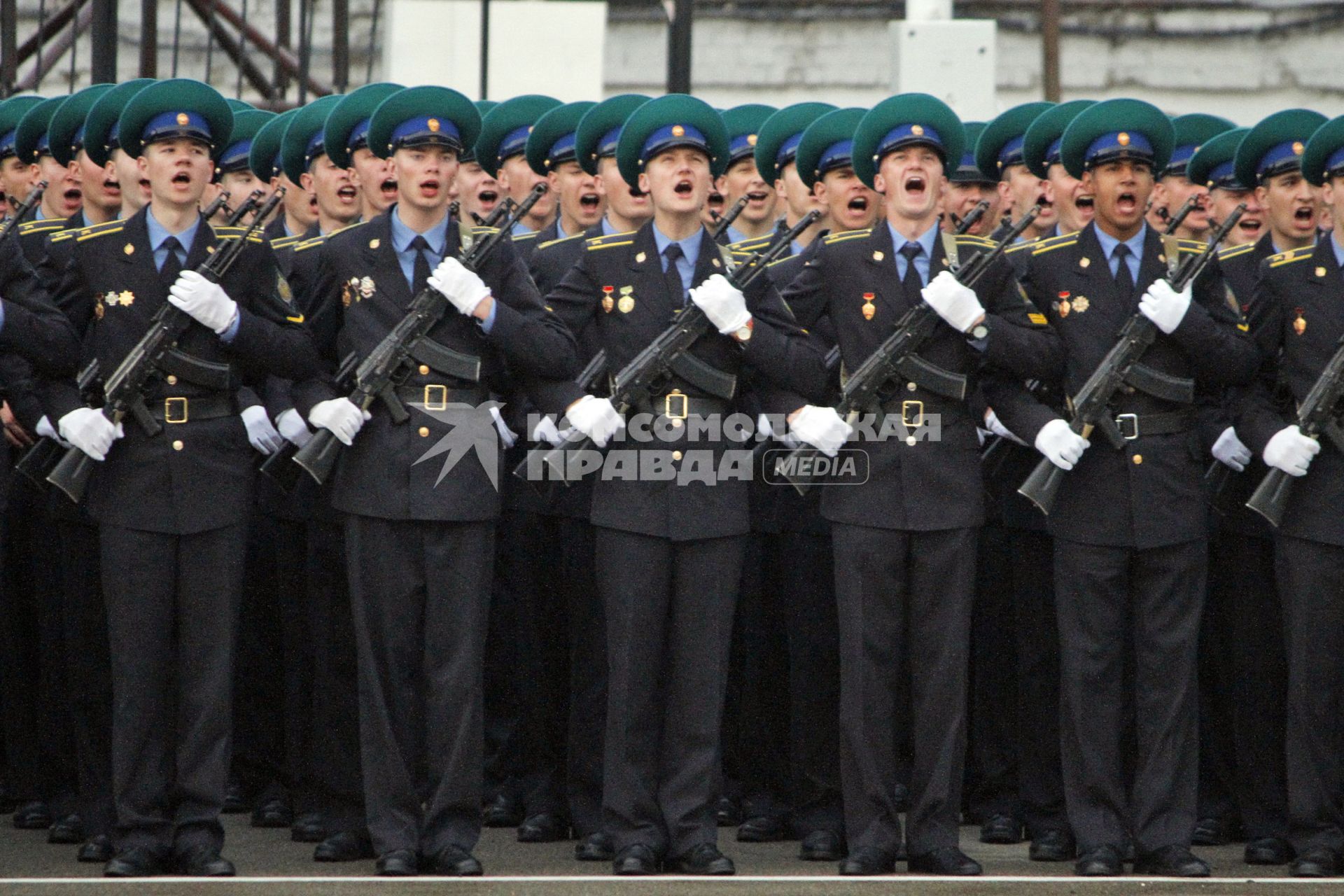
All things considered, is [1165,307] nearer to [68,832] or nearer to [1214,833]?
[1214,833]

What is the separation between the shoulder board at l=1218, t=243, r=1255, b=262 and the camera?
823 centimetres

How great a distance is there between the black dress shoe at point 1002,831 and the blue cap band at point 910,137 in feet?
7.76

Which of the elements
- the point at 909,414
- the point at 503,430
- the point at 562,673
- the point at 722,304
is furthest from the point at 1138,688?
the point at 503,430

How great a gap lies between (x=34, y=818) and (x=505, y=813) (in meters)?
1.65

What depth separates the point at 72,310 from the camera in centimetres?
735

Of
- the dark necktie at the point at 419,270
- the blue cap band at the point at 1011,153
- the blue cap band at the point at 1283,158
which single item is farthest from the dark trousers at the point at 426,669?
the blue cap band at the point at 1283,158

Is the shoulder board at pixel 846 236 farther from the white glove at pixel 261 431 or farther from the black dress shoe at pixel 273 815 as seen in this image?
the black dress shoe at pixel 273 815

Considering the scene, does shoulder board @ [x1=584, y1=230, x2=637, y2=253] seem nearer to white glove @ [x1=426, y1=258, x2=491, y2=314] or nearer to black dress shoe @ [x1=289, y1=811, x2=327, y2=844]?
white glove @ [x1=426, y1=258, x2=491, y2=314]

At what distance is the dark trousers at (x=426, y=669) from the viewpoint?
7.20 m

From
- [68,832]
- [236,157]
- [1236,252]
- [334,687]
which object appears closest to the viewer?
[334,687]

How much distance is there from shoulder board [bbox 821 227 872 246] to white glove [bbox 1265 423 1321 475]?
4.74ft

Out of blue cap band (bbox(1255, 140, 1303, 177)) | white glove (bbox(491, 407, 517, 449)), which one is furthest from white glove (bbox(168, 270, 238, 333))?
blue cap band (bbox(1255, 140, 1303, 177))

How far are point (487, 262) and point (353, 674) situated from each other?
1448mm

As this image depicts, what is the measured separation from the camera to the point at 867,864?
7.21 m
